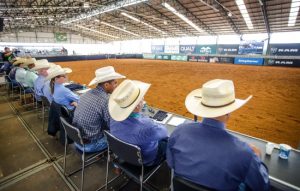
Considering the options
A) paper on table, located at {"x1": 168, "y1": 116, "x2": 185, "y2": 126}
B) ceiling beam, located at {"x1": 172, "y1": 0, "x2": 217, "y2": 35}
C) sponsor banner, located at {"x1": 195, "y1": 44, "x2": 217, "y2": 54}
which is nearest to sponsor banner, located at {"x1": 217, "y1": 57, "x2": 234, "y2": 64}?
sponsor banner, located at {"x1": 195, "y1": 44, "x2": 217, "y2": 54}

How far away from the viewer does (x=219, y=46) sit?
21.0 meters

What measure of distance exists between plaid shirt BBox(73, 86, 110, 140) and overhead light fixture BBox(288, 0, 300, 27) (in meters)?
17.6

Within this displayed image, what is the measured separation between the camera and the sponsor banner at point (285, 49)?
16.2 metres

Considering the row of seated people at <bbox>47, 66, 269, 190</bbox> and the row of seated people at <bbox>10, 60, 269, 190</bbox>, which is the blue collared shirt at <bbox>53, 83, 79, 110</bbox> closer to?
the row of seated people at <bbox>10, 60, 269, 190</bbox>

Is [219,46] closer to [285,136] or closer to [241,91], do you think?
[241,91]

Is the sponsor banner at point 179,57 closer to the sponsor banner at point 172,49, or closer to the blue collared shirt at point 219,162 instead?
the sponsor banner at point 172,49

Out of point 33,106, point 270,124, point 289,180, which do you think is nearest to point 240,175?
point 289,180

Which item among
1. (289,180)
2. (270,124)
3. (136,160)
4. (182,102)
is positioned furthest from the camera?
(182,102)

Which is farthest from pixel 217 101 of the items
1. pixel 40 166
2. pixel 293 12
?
pixel 293 12

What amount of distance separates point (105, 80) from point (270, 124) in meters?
3.64

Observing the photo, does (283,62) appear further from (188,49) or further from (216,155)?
(216,155)

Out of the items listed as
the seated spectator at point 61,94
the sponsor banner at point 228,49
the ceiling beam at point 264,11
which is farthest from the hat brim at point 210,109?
the sponsor banner at point 228,49

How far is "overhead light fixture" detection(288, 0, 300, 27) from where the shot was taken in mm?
14430

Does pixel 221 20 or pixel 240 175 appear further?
pixel 221 20
